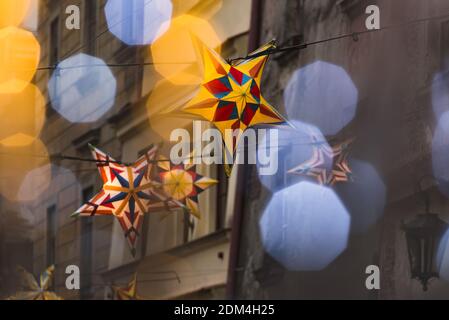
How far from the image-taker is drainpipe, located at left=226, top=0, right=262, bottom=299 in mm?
15445

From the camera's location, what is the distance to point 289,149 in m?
14.5

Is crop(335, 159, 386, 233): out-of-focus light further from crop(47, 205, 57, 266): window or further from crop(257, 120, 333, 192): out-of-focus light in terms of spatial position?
crop(47, 205, 57, 266): window

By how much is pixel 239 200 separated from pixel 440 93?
3.94 meters

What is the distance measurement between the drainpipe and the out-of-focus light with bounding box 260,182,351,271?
0.34 metres

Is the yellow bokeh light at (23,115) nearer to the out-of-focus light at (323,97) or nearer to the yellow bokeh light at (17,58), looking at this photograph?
the yellow bokeh light at (17,58)

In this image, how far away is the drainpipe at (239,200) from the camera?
15.4 m

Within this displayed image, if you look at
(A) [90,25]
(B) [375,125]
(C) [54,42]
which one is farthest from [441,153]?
(C) [54,42]

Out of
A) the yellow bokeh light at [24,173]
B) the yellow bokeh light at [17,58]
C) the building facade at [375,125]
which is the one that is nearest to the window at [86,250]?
the yellow bokeh light at [24,173]

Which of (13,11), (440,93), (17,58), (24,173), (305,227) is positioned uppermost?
(13,11)

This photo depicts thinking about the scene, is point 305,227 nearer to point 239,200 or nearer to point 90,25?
point 239,200

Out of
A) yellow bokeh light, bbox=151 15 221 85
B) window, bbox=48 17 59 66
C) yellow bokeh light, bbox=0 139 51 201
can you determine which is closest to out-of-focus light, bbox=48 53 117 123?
window, bbox=48 17 59 66

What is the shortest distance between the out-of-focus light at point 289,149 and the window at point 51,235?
4425mm

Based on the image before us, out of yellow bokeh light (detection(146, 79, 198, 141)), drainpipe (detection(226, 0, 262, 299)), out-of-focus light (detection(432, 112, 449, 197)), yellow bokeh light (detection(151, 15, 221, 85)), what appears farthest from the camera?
yellow bokeh light (detection(151, 15, 221, 85))

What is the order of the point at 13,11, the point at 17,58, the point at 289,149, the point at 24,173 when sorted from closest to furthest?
the point at 289,149
the point at 17,58
the point at 24,173
the point at 13,11
